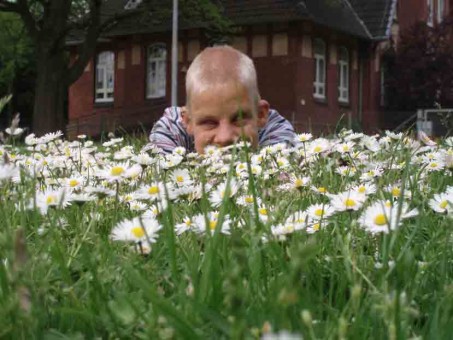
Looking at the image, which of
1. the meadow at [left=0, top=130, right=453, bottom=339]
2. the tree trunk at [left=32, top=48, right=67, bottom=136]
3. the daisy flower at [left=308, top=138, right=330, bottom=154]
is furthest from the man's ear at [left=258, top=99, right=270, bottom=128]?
the tree trunk at [left=32, top=48, right=67, bottom=136]

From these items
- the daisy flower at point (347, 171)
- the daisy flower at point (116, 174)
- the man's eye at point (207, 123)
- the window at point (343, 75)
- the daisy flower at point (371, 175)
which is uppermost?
the window at point (343, 75)

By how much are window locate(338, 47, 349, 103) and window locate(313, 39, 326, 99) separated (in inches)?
43.2

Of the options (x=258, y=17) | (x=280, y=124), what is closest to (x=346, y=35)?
(x=258, y=17)

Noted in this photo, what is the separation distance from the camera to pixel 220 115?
4168mm

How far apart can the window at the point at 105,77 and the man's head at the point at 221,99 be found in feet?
87.0

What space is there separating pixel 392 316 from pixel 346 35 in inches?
1081

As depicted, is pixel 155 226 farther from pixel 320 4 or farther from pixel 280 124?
pixel 320 4

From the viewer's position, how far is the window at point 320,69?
2631cm

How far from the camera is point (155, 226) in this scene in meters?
1.31

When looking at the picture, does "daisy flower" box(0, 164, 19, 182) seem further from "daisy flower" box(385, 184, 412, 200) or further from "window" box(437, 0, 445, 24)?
"window" box(437, 0, 445, 24)

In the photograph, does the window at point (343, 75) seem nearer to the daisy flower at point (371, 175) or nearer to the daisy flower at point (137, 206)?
the daisy flower at point (371, 175)

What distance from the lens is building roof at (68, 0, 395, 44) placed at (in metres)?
24.6

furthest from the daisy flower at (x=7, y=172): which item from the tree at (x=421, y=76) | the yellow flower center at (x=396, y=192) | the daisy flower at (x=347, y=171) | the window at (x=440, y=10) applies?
the window at (x=440, y=10)

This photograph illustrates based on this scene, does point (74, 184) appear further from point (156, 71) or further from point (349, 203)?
point (156, 71)
